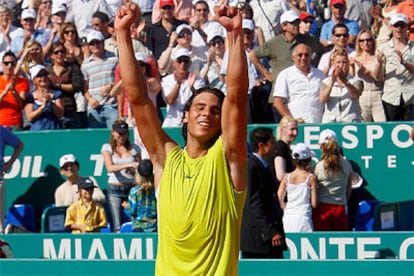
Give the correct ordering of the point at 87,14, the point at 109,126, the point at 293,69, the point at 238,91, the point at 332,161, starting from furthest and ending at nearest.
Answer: the point at 87,14 < the point at 109,126 < the point at 293,69 < the point at 332,161 < the point at 238,91

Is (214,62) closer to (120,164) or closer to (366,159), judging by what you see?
(120,164)

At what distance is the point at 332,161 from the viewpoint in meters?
11.1

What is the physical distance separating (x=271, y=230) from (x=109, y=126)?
3836 millimetres

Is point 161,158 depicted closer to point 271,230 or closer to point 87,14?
point 271,230

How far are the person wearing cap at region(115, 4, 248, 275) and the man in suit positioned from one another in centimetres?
437

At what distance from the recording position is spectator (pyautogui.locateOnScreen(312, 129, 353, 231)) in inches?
429

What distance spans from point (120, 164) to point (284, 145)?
1.81 metres

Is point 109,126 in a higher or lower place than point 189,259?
higher

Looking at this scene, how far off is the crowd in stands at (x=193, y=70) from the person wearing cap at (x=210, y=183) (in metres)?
5.82

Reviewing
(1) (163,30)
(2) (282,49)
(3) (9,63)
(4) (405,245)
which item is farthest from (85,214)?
(4) (405,245)

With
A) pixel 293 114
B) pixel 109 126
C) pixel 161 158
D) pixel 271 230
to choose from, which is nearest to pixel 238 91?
pixel 161 158

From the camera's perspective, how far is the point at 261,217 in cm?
947

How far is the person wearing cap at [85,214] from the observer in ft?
36.9

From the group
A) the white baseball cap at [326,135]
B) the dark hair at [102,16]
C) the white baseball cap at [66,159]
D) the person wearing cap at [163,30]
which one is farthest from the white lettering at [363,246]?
the dark hair at [102,16]
